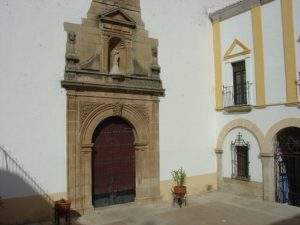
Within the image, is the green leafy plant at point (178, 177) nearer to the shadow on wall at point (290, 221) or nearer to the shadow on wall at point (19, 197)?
the shadow on wall at point (290, 221)

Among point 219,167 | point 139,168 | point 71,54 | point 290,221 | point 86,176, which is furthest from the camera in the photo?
point 219,167

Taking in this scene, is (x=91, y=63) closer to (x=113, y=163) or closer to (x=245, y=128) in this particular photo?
(x=113, y=163)

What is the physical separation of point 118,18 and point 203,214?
245 inches

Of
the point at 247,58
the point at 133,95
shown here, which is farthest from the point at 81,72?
the point at 247,58

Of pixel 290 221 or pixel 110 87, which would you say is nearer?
pixel 290 221

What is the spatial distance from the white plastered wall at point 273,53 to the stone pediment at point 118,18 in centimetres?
424

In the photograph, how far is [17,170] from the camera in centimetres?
919

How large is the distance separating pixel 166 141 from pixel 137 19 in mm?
4036

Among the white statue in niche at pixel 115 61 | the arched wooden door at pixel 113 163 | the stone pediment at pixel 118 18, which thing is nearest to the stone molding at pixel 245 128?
the arched wooden door at pixel 113 163

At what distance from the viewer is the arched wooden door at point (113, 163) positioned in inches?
429

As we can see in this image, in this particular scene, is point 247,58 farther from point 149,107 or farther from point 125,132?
point 125,132

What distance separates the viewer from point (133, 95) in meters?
11.5

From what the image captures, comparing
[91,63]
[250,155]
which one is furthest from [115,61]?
[250,155]

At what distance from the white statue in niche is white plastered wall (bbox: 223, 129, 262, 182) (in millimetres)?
4729
